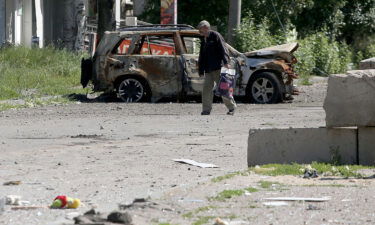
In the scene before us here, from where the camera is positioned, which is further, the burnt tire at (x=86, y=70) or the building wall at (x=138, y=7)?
the building wall at (x=138, y=7)

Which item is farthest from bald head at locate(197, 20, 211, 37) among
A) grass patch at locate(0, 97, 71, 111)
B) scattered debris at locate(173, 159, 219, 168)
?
scattered debris at locate(173, 159, 219, 168)

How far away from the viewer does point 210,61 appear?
1916 cm

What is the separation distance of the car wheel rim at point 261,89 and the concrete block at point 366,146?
11.1m

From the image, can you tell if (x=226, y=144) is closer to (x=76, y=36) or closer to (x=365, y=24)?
(x=76, y=36)

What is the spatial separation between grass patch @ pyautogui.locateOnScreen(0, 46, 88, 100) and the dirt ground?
372cm

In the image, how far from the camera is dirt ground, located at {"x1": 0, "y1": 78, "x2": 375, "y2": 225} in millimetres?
8188

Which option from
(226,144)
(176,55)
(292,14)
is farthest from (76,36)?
(226,144)

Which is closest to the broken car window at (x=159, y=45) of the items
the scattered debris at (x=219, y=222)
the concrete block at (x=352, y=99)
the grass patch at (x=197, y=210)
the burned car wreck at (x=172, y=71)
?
the burned car wreck at (x=172, y=71)

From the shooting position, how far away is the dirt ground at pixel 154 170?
8188mm

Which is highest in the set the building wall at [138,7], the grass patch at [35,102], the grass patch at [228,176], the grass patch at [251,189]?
the building wall at [138,7]

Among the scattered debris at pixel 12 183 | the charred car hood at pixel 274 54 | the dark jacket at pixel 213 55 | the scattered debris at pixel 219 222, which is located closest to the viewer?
the scattered debris at pixel 219 222

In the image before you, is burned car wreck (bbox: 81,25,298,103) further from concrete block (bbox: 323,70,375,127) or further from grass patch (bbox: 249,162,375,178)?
grass patch (bbox: 249,162,375,178)

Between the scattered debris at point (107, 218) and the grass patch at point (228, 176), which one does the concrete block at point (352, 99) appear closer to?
the grass patch at point (228, 176)

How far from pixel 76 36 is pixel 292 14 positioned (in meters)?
9.10
